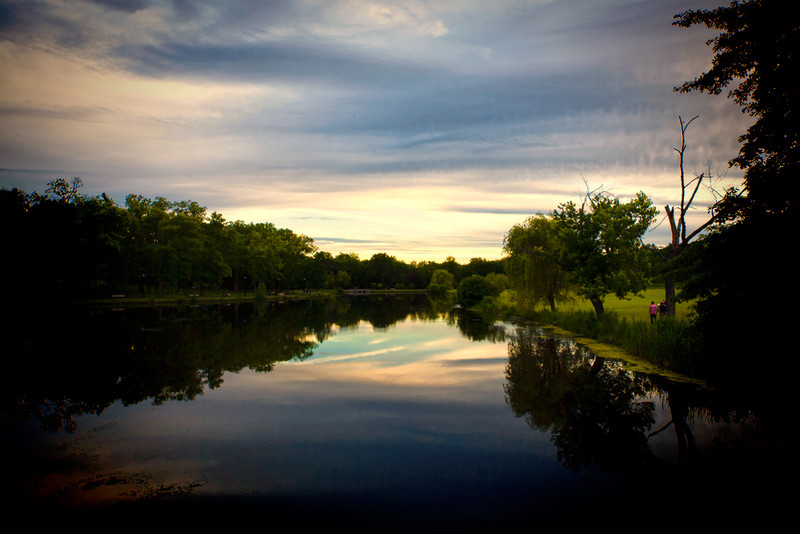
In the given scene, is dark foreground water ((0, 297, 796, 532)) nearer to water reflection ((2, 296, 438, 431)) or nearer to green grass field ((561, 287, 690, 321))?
water reflection ((2, 296, 438, 431))

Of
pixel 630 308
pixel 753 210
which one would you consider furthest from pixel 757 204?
pixel 630 308

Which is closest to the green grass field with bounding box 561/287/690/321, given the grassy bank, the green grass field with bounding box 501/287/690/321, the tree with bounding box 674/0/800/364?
the green grass field with bounding box 501/287/690/321

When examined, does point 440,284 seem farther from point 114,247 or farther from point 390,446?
point 390,446

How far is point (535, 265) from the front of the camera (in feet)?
122

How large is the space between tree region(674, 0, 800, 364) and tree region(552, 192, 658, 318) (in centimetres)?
1163

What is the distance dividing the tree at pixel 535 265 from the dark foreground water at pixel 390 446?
19.4 metres

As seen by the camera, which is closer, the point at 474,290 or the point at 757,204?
the point at 757,204

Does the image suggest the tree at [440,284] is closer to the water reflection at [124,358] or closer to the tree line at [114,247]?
the tree line at [114,247]

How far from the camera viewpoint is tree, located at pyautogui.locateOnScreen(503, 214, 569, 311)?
37094mm

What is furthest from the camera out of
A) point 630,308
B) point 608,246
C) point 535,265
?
point 630,308

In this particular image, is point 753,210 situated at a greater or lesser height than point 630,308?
greater

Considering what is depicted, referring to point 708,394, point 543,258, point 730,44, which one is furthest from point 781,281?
point 543,258

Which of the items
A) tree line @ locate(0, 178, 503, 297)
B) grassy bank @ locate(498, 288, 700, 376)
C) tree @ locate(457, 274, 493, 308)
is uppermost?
tree line @ locate(0, 178, 503, 297)

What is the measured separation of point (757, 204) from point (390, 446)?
1255 centimetres
